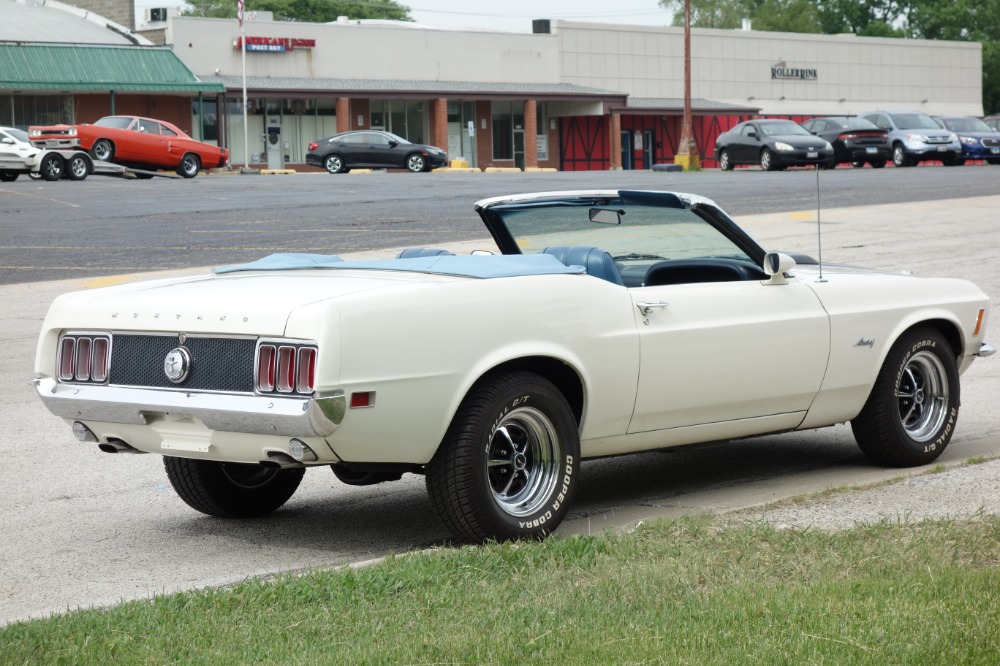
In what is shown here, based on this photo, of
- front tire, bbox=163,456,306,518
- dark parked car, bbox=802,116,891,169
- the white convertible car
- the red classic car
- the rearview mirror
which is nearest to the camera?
the white convertible car

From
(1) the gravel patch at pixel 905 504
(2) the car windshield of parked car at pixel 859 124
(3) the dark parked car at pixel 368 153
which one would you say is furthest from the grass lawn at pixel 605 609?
(3) the dark parked car at pixel 368 153

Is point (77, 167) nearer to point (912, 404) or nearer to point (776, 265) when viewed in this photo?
point (912, 404)

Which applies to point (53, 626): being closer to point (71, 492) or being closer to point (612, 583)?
point (612, 583)

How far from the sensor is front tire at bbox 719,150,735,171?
4150 centimetres

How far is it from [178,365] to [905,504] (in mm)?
3176

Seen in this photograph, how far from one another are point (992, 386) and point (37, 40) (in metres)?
47.1

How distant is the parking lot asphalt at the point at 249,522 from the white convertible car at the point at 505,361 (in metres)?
0.30

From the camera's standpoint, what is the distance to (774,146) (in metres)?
39.2

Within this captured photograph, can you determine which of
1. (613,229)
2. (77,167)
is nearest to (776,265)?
(613,229)

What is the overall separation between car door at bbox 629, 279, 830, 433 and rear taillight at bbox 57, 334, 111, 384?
2.26 metres

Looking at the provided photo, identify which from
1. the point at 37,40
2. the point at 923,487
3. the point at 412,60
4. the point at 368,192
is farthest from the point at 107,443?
the point at 412,60

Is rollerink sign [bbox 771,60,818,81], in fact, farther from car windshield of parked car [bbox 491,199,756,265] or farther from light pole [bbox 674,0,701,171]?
car windshield of parked car [bbox 491,199,756,265]

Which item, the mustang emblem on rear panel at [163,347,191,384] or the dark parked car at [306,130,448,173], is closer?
the mustang emblem on rear panel at [163,347,191,384]

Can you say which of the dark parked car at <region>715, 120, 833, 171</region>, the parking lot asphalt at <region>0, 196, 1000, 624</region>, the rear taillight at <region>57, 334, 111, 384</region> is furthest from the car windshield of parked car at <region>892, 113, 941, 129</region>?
the rear taillight at <region>57, 334, 111, 384</region>
